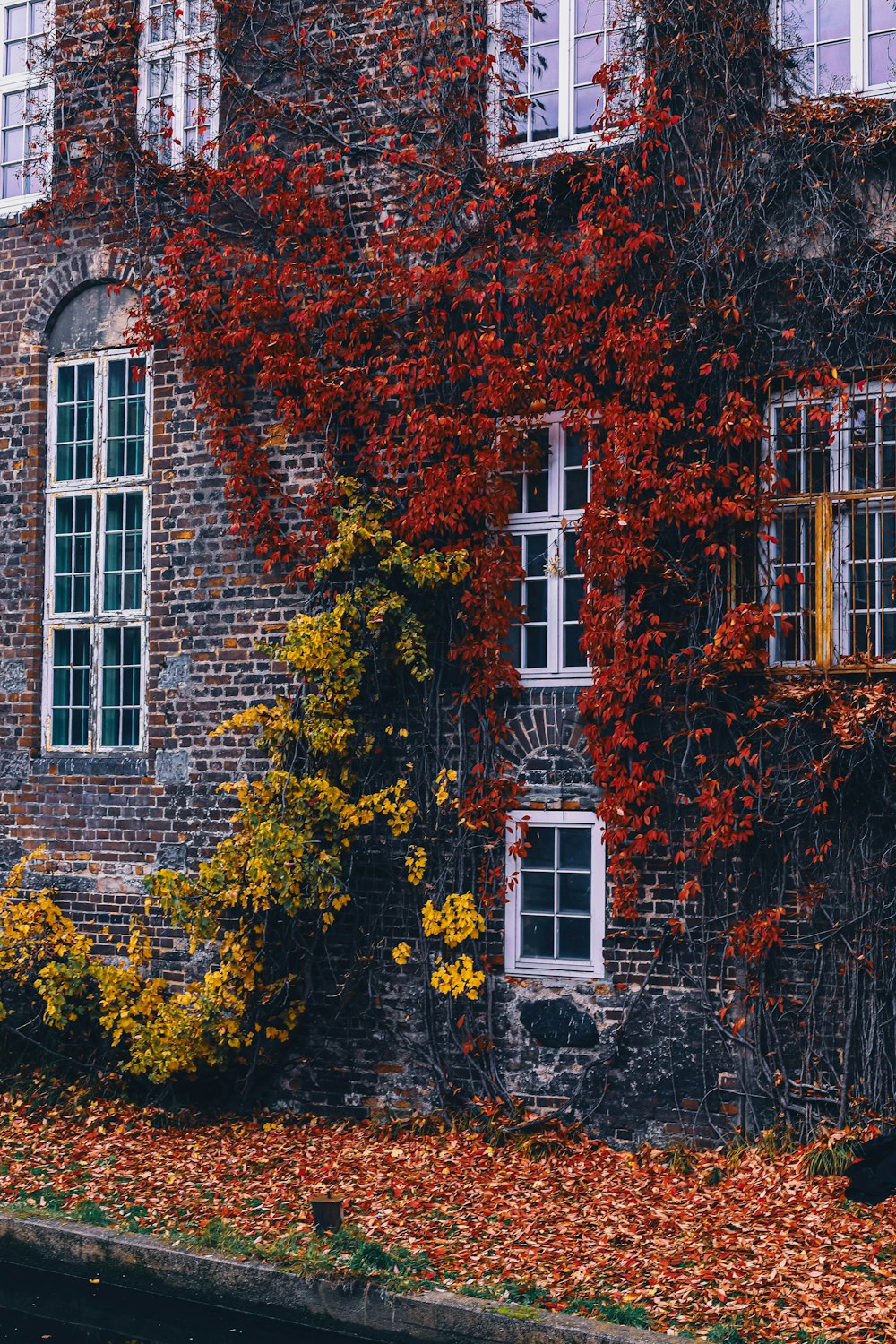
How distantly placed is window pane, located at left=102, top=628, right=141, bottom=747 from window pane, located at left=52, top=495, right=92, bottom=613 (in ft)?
1.42

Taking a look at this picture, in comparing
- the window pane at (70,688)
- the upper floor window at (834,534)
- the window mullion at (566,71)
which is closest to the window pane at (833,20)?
the window mullion at (566,71)

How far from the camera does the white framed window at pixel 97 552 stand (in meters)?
11.3

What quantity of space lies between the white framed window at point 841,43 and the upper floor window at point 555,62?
3.86 ft

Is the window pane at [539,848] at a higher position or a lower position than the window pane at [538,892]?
higher

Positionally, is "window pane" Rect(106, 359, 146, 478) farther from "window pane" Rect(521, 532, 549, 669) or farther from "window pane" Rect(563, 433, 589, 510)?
"window pane" Rect(563, 433, 589, 510)

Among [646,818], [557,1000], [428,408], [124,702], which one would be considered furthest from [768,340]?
[124,702]

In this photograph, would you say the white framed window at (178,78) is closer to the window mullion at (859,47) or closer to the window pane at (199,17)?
the window pane at (199,17)

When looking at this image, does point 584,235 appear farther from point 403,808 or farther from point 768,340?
point 403,808

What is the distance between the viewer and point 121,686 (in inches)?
447

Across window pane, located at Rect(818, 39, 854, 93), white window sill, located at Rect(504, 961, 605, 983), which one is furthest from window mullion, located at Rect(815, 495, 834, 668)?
window pane, located at Rect(818, 39, 854, 93)

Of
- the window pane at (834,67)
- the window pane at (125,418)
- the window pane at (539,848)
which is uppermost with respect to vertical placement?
the window pane at (834,67)

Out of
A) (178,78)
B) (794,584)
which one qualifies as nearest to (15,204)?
(178,78)

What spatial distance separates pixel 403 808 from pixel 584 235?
3885mm

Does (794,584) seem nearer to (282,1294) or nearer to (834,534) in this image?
(834,534)
